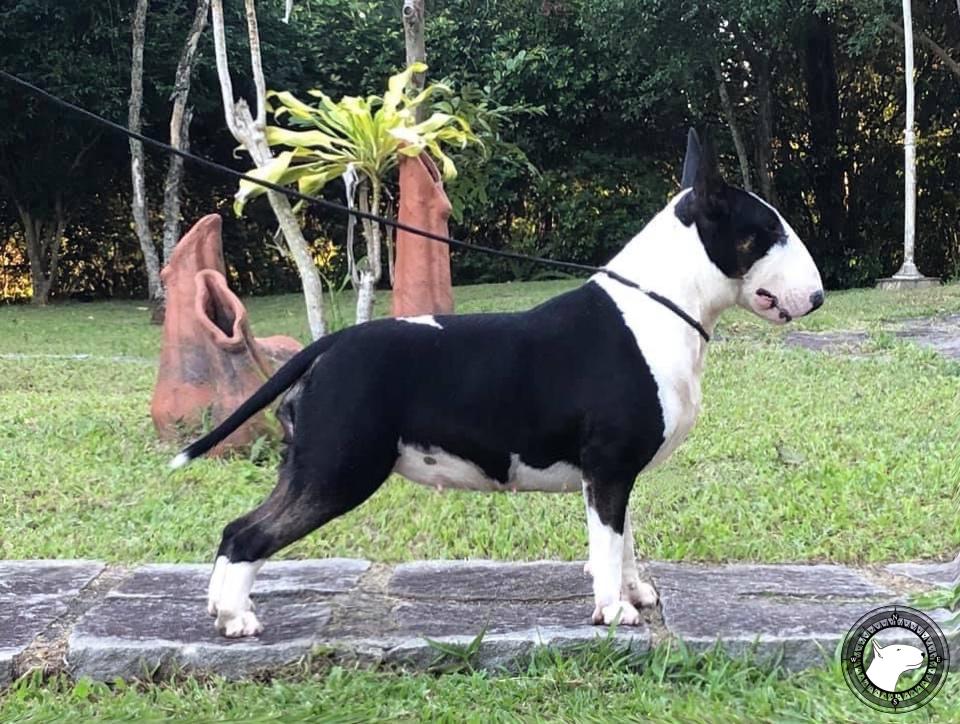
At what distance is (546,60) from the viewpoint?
41.9 ft

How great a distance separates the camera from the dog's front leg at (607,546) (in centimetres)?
263

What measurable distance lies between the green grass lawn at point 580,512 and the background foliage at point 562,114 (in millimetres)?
6474

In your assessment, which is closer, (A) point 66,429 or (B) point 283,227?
(A) point 66,429

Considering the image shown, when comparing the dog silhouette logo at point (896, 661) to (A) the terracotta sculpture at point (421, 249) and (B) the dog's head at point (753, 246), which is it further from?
(A) the terracotta sculpture at point (421, 249)

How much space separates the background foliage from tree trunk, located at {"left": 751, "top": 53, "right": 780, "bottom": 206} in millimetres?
29

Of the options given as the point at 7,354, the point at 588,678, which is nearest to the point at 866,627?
the point at 588,678

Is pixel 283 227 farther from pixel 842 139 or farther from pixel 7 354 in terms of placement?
pixel 842 139

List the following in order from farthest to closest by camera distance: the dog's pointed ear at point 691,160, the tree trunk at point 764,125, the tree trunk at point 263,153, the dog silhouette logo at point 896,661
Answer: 1. the tree trunk at point 764,125
2. the tree trunk at point 263,153
3. the dog's pointed ear at point 691,160
4. the dog silhouette logo at point 896,661

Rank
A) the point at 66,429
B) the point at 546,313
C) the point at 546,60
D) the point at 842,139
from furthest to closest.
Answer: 1. the point at 842,139
2. the point at 546,60
3. the point at 66,429
4. the point at 546,313

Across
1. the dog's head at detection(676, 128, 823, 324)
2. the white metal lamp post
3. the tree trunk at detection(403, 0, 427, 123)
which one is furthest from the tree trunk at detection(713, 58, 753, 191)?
the dog's head at detection(676, 128, 823, 324)

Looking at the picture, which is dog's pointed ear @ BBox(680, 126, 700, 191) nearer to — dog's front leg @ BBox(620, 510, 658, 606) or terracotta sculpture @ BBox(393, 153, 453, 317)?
dog's front leg @ BBox(620, 510, 658, 606)

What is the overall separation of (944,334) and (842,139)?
6.82 meters

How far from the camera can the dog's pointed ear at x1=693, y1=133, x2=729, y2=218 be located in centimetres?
260

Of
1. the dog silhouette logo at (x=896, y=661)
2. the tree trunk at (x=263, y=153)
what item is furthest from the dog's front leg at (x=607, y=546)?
the tree trunk at (x=263, y=153)
